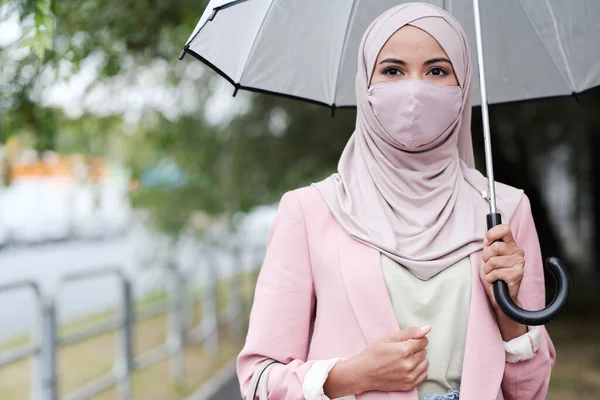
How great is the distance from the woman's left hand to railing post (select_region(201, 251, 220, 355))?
6800mm

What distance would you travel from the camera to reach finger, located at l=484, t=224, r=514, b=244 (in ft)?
5.84

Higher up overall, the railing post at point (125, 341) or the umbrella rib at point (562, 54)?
the umbrella rib at point (562, 54)

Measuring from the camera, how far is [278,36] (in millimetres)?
2432

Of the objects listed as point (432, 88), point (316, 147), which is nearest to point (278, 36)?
point (432, 88)

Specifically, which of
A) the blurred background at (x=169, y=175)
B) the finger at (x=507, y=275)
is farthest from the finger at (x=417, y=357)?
the blurred background at (x=169, y=175)

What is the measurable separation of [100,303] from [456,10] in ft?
32.3

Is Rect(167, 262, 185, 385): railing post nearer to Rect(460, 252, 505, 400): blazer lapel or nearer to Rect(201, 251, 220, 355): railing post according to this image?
Rect(201, 251, 220, 355): railing post

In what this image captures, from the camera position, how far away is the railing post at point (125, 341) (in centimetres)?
600

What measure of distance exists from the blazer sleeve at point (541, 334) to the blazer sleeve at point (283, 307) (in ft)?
1.63

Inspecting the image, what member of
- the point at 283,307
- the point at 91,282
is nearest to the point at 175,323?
the point at 283,307

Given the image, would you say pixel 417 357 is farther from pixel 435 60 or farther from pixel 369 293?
pixel 435 60

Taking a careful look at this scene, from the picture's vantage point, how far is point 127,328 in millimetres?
6043

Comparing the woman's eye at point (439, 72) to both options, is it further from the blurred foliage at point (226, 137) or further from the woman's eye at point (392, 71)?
the blurred foliage at point (226, 137)

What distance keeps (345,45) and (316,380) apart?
1131 millimetres
